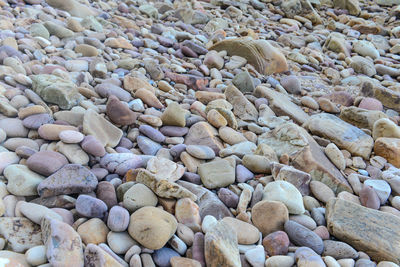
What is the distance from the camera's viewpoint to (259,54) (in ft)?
10.2

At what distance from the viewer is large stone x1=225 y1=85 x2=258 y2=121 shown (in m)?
2.32

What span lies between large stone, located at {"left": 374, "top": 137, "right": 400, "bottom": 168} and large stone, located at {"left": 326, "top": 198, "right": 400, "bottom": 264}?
2.00 ft

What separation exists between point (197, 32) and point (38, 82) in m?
2.19

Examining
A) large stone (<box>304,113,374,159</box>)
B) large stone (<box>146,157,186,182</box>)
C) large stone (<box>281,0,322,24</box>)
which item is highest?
large stone (<box>281,0,322,24</box>)

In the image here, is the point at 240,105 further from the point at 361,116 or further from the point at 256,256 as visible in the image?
the point at 256,256

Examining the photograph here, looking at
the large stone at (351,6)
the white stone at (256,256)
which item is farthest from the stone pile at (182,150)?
the large stone at (351,6)

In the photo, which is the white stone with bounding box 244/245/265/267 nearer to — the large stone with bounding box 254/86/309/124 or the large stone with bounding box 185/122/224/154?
the large stone with bounding box 185/122/224/154

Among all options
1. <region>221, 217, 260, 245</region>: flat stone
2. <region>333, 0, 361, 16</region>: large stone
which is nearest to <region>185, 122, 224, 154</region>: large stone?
<region>221, 217, 260, 245</region>: flat stone

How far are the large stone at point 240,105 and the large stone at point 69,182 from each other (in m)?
1.19

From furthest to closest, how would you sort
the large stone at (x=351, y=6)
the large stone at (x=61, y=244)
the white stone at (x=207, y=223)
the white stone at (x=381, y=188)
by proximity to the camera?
the large stone at (x=351, y=6) → the white stone at (x=381, y=188) → the white stone at (x=207, y=223) → the large stone at (x=61, y=244)

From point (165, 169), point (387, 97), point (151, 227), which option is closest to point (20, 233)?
point (151, 227)

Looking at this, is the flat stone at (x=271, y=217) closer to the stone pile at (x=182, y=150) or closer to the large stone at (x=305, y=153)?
the stone pile at (x=182, y=150)

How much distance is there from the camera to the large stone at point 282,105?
2.40 m

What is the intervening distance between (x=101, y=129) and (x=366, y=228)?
129 centimetres
